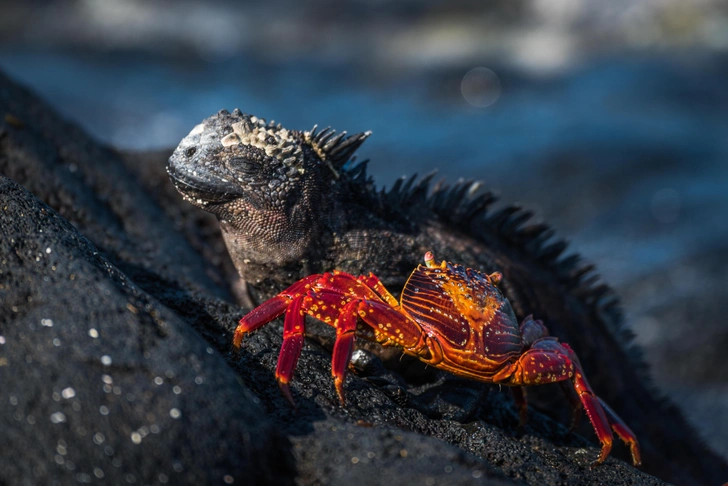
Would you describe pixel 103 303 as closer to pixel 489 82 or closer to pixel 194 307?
pixel 194 307

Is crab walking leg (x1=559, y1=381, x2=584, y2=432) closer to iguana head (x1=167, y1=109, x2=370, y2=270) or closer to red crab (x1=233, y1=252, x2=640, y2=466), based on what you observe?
red crab (x1=233, y1=252, x2=640, y2=466)

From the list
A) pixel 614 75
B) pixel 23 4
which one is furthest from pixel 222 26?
pixel 614 75

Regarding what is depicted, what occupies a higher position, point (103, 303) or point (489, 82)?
point (489, 82)

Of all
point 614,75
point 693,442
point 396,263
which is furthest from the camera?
point 614,75

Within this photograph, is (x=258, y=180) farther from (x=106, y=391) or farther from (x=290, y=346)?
(x=106, y=391)

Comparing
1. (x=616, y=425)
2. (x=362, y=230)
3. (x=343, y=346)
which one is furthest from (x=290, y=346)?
(x=616, y=425)

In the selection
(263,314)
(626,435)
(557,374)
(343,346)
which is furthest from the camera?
(626,435)

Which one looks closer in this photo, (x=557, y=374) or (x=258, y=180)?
(x=557, y=374)
